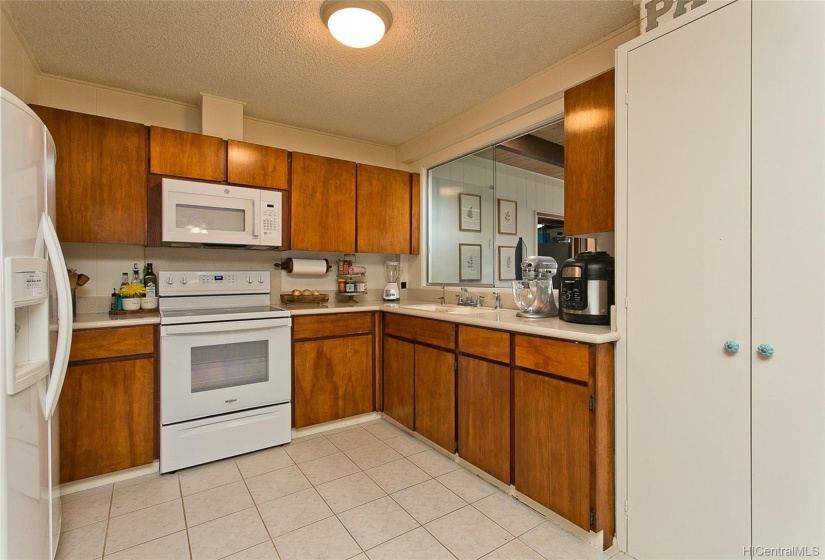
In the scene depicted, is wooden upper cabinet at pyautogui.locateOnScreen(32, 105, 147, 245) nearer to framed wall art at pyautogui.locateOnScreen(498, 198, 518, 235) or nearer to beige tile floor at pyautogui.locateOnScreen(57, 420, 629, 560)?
beige tile floor at pyautogui.locateOnScreen(57, 420, 629, 560)

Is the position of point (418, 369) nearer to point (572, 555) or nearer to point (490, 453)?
point (490, 453)

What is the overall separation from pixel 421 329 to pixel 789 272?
1935 mm

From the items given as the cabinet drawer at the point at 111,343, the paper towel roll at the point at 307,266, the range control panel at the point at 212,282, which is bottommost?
the cabinet drawer at the point at 111,343

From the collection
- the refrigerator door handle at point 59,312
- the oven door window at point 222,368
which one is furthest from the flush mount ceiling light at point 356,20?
the oven door window at point 222,368

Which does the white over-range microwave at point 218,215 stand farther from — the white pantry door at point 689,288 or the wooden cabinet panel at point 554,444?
the white pantry door at point 689,288

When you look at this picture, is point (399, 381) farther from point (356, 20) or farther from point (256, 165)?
point (356, 20)

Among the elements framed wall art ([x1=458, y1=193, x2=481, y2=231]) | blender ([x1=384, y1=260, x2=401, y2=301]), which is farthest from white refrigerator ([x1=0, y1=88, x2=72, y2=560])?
framed wall art ([x1=458, y1=193, x2=481, y2=231])

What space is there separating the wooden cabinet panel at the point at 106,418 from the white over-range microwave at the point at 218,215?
2.85ft

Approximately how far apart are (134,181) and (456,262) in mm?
2580

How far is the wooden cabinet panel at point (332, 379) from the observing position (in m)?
2.90

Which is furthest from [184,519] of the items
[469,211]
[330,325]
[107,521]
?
[469,211]

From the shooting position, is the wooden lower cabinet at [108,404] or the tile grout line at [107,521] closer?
the tile grout line at [107,521]

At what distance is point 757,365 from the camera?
1.35 m

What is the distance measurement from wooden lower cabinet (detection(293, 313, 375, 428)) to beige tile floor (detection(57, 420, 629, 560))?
438 millimetres
